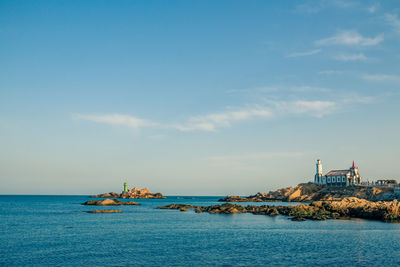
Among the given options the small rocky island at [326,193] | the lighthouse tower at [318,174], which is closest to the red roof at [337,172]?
the lighthouse tower at [318,174]

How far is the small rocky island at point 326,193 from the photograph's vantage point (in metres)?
120

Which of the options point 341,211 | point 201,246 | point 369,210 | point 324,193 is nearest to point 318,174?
point 324,193

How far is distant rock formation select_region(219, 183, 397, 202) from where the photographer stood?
395 ft

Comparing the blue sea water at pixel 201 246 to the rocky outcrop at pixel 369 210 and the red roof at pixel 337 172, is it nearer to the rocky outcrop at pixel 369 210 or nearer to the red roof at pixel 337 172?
the rocky outcrop at pixel 369 210

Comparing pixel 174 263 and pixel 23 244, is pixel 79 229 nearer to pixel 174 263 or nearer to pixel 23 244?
pixel 23 244

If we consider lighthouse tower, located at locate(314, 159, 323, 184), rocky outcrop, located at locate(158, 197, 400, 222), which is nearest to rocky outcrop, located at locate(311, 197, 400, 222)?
rocky outcrop, located at locate(158, 197, 400, 222)

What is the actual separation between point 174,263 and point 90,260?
9236 millimetres

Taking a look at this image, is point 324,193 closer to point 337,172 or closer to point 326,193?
point 326,193

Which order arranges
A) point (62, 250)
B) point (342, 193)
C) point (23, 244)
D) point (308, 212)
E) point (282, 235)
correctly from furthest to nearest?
point (342, 193) → point (308, 212) → point (282, 235) → point (23, 244) → point (62, 250)

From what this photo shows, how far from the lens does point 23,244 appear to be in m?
43.5

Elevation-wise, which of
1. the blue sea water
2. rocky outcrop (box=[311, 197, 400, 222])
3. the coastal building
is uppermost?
the coastal building

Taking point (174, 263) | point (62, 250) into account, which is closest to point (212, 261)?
point (174, 263)

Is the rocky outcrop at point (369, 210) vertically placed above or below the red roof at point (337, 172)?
below

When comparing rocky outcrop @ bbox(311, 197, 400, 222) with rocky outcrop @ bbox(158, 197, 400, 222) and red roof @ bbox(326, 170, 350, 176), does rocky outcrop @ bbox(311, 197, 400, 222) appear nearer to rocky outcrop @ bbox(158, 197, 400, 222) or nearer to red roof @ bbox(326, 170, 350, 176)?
rocky outcrop @ bbox(158, 197, 400, 222)
